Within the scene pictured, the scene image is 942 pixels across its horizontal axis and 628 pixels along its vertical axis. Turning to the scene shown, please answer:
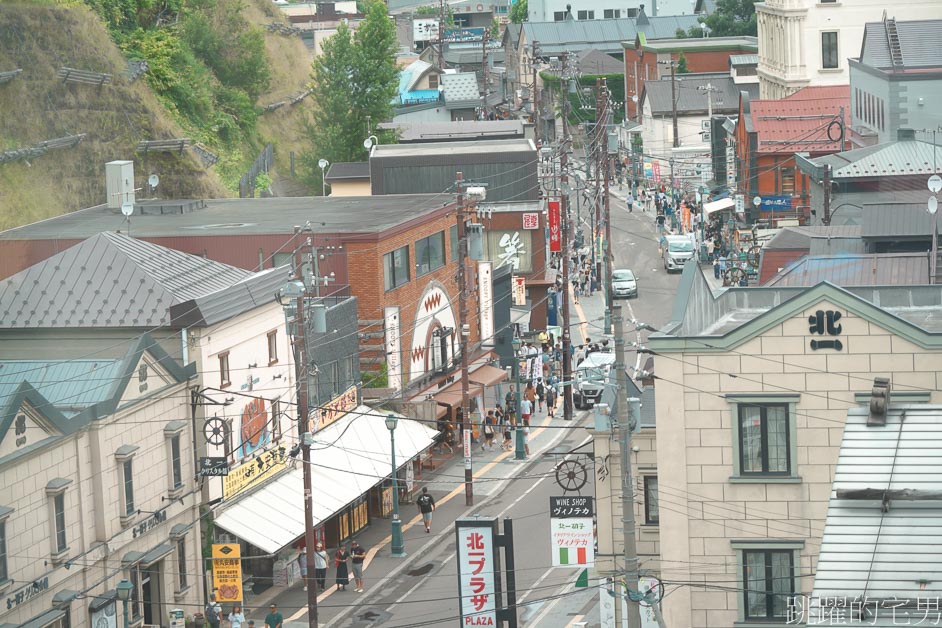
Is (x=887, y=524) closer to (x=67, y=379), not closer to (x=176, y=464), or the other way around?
(x=67, y=379)

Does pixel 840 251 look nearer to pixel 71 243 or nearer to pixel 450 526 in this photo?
pixel 450 526

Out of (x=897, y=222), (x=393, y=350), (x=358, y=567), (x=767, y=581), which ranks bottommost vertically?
(x=358, y=567)

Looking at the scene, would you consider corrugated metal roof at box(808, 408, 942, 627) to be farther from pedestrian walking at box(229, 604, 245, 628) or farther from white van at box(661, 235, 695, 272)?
white van at box(661, 235, 695, 272)

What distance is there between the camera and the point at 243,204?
212 feet

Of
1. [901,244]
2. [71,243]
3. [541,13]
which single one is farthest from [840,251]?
[541,13]

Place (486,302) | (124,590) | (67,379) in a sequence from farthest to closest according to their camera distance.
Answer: (486,302) < (67,379) < (124,590)

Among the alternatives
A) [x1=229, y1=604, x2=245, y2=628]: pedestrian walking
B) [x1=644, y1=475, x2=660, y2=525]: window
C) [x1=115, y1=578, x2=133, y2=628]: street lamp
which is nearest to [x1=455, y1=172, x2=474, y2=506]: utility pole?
[x1=229, y1=604, x2=245, y2=628]: pedestrian walking

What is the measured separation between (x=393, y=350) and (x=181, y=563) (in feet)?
51.5

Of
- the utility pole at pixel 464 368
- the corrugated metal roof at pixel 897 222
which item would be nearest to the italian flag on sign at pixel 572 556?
the utility pole at pixel 464 368

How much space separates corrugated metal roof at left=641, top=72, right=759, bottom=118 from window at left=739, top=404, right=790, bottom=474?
8580cm

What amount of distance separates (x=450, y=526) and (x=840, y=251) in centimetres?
1582

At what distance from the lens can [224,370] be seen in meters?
43.8

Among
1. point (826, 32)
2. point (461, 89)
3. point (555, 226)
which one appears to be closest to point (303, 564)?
point (555, 226)

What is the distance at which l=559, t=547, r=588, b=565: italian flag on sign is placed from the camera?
38062 mm
